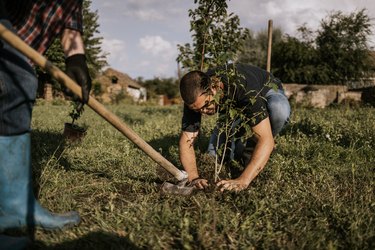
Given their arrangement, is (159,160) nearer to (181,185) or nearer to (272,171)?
(181,185)

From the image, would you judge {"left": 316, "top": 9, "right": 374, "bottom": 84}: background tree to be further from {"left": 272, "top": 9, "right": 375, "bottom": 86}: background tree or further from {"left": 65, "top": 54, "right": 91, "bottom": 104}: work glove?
{"left": 65, "top": 54, "right": 91, "bottom": 104}: work glove

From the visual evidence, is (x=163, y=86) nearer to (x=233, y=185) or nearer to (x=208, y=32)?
(x=208, y=32)

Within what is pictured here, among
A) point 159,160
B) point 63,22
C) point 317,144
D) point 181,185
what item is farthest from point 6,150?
point 317,144

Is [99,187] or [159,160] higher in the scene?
[159,160]

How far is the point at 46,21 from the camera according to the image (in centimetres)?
222

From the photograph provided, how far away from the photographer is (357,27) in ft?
99.5

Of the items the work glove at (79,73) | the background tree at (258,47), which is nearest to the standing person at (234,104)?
the work glove at (79,73)

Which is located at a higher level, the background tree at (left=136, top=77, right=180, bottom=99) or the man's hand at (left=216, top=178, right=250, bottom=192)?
the background tree at (left=136, top=77, right=180, bottom=99)

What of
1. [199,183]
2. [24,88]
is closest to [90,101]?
[24,88]

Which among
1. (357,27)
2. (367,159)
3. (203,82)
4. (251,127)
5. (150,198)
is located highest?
(357,27)

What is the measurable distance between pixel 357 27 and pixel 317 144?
1179 inches

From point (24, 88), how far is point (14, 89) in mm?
57

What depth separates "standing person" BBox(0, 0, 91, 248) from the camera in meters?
1.99

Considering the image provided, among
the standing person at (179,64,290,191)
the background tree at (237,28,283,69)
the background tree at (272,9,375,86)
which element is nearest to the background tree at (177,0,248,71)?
the standing person at (179,64,290,191)
